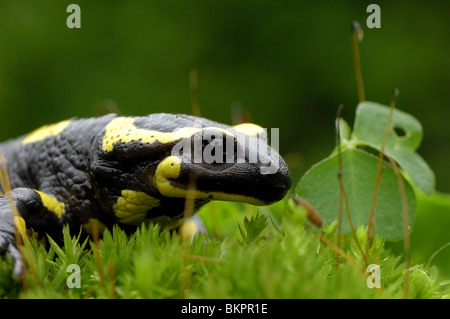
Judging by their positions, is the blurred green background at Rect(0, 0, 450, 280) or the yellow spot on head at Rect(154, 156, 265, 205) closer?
the yellow spot on head at Rect(154, 156, 265, 205)

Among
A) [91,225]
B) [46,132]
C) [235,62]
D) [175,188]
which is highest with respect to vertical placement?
[235,62]

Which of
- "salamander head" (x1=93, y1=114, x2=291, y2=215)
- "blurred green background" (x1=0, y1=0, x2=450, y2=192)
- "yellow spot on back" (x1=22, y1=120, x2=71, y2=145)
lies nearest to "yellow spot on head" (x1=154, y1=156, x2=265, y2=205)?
"salamander head" (x1=93, y1=114, x2=291, y2=215)

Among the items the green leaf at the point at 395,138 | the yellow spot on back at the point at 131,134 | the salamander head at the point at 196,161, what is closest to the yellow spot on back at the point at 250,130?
the salamander head at the point at 196,161

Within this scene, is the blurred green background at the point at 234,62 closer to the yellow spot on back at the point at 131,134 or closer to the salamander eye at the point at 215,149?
the yellow spot on back at the point at 131,134

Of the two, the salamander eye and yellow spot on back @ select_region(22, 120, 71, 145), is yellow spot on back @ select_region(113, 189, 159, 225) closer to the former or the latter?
the salamander eye

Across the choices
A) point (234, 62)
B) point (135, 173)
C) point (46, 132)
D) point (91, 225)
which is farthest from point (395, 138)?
point (234, 62)

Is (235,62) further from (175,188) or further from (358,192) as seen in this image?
(175,188)
